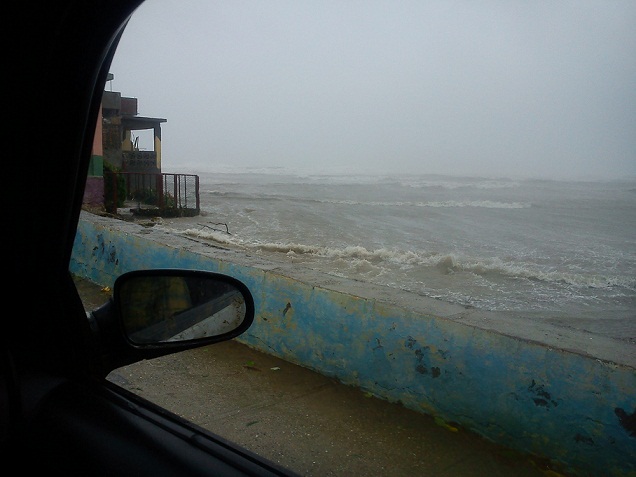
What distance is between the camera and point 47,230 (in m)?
1.25

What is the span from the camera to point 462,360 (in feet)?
10.4

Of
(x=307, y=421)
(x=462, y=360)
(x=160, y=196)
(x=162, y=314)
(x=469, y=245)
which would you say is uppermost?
(x=162, y=314)

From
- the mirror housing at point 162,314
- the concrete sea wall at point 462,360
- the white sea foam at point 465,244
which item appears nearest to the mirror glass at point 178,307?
the mirror housing at point 162,314

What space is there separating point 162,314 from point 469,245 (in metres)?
17.4

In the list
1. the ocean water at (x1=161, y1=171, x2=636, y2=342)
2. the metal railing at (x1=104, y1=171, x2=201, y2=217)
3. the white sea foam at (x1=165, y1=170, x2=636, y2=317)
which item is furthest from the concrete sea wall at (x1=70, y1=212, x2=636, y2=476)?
the metal railing at (x1=104, y1=171, x2=201, y2=217)

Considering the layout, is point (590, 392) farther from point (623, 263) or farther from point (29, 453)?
point (623, 263)

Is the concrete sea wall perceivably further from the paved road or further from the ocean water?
the ocean water

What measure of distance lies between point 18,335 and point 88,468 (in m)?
0.35

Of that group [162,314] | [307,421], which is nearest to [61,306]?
[162,314]

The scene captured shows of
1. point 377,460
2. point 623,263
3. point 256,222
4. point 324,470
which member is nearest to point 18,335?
point 324,470

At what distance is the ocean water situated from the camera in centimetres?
1097

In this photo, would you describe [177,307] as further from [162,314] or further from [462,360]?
[462,360]

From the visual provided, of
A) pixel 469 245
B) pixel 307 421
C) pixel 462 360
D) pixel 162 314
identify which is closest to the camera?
pixel 162 314

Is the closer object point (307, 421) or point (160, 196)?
point (307, 421)
